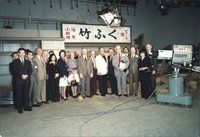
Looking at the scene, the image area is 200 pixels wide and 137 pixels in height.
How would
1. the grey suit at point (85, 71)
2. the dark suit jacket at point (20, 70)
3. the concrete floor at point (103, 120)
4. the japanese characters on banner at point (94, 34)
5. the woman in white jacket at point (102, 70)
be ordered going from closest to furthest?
the concrete floor at point (103, 120)
the dark suit jacket at point (20, 70)
the grey suit at point (85, 71)
the woman in white jacket at point (102, 70)
the japanese characters on banner at point (94, 34)

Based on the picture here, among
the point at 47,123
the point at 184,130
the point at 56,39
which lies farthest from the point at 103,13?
the point at 184,130

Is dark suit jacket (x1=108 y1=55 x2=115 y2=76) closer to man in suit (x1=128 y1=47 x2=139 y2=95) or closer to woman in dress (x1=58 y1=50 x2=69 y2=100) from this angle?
man in suit (x1=128 y1=47 x2=139 y2=95)

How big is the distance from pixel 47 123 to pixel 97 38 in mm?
4807

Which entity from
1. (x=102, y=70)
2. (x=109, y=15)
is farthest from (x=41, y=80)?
(x=109, y=15)

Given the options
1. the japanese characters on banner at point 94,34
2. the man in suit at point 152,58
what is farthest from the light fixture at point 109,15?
the man in suit at point 152,58

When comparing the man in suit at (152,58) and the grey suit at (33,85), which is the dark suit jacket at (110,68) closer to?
the man in suit at (152,58)

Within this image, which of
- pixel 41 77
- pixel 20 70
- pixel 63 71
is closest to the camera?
pixel 20 70

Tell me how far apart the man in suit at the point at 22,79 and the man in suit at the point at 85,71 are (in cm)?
175

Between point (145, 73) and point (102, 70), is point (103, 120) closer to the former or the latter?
point (145, 73)

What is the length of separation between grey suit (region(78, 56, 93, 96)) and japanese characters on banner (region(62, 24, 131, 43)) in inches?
57.4

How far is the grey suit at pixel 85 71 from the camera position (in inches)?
290

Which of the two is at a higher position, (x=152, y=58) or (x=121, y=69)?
(x=152, y=58)

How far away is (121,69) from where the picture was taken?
729 cm

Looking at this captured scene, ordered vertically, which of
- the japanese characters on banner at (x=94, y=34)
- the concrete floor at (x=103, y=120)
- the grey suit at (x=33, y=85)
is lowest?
the concrete floor at (x=103, y=120)
